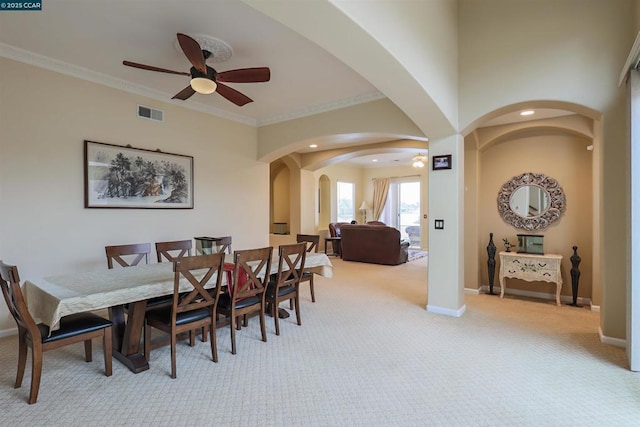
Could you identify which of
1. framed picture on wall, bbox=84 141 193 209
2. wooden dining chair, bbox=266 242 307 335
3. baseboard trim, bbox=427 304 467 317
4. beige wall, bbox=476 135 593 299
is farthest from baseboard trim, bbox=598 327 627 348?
framed picture on wall, bbox=84 141 193 209

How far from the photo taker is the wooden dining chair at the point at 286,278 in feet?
11.0

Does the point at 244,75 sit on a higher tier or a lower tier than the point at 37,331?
higher

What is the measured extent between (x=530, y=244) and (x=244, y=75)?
4746mm

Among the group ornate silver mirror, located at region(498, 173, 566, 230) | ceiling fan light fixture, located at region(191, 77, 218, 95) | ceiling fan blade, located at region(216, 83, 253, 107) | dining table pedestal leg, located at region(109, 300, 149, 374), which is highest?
ceiling fan blade, located at region(216, 83, 253, 107)

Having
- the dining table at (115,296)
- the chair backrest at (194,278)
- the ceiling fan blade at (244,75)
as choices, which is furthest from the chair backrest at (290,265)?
the ceiling fan blade at (244,75)

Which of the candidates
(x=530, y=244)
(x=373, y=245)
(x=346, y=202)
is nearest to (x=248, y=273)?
(x=530, y=244)

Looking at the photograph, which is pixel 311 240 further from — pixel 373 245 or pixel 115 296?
pixel 373 245

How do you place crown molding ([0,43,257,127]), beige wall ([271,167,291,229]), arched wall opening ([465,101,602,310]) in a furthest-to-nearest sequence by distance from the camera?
beige wall ([271,167,291,229]), arched wall opening ([465,101,602,310]), crown molding ([0,43,257,127])

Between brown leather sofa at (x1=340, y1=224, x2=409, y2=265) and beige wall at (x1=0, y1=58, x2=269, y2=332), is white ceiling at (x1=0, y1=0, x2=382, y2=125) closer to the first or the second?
beige wall at (x1=0, y1=58, x2=269, y2=332)

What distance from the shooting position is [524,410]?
6.91ft

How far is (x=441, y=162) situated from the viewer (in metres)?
3.99

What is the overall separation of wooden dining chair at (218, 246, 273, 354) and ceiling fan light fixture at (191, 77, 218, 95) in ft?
5.30

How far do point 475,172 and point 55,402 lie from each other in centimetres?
560

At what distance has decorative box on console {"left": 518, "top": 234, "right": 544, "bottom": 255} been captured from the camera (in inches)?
192
